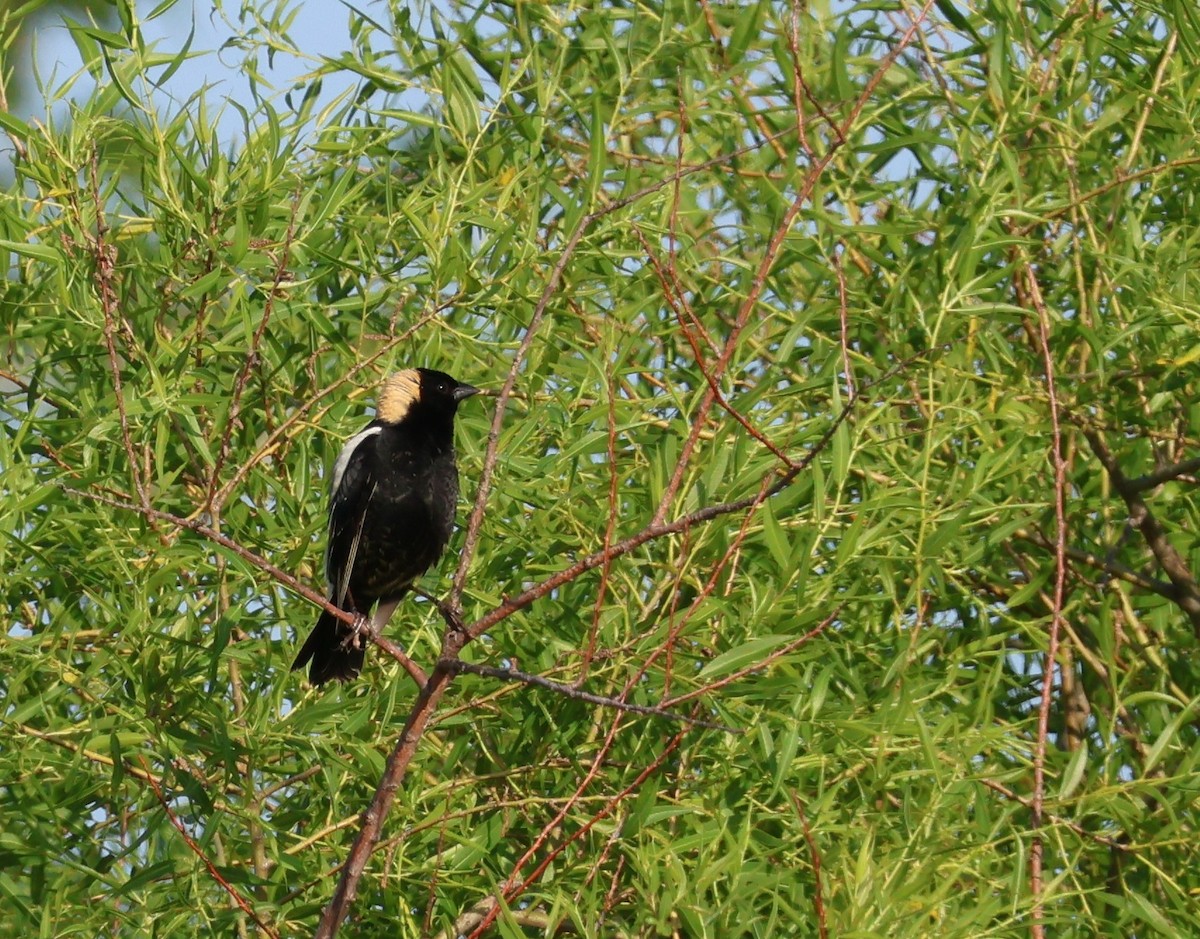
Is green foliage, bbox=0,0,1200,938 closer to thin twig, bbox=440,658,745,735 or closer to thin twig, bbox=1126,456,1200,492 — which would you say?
thin twig, bbox=1126,456,1200,492

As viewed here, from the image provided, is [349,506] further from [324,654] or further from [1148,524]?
[1148,524]

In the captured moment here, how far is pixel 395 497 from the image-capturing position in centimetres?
386

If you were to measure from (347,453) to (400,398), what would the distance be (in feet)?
0.57

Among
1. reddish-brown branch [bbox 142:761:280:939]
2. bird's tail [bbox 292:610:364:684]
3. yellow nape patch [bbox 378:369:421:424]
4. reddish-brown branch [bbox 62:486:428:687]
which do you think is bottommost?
reddish-brown branch [bbox 142:761:280:939]

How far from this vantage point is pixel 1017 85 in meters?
3.53

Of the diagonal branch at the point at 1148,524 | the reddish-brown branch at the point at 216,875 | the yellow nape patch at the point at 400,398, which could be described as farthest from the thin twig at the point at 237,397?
the diagonal branch at the point at 1148,524

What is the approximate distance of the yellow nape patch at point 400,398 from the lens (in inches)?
144

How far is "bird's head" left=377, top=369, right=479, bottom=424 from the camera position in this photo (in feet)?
12.2

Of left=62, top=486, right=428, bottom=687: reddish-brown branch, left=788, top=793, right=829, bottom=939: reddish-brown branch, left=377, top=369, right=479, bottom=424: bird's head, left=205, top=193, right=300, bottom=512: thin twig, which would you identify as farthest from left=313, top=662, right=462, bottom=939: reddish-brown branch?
left=377, top=369, right=479, bottom=424: bird's head

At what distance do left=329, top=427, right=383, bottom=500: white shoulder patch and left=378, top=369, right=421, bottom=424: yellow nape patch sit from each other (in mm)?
46

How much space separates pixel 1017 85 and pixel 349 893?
7.68ft

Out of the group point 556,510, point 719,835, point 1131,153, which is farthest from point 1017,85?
point 719,835

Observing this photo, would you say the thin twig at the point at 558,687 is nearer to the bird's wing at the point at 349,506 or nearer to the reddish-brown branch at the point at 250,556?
the reddish-brown branch at the point at 250,556

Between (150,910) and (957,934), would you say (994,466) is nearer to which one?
(957,934)
